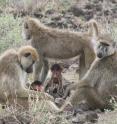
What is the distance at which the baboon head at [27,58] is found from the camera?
875 cm

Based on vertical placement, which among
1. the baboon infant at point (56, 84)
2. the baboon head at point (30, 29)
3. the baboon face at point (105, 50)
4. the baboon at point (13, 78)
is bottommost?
the baboon infant at point (56, 84)

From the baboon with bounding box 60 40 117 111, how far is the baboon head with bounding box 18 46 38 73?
2.26ft

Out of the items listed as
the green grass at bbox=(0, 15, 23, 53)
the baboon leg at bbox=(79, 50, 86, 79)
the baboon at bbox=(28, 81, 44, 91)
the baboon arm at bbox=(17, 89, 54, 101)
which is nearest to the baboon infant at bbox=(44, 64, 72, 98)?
the baboon at bbox=(28, 81, 44, 91)

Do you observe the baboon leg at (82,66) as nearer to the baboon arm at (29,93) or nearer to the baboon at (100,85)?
the baboon at (100,85)

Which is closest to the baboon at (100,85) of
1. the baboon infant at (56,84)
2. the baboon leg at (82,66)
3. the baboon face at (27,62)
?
the baboon face at (27,62)

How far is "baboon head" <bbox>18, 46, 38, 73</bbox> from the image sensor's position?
8752 millimetres

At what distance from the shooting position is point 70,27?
Result: 14.3 meters

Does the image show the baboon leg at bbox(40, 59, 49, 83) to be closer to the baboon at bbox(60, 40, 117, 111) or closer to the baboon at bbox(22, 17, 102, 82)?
the baboon at bbox(22, 17, 102, 82)

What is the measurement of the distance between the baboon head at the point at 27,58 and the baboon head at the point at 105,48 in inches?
34.6

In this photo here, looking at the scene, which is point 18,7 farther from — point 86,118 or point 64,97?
point 86,118

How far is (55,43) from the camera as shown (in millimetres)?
10680

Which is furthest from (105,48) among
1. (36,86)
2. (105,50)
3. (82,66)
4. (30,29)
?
(30,29)

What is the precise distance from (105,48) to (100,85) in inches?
20.0

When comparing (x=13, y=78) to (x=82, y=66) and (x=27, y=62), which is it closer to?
(x=27, y=62)
